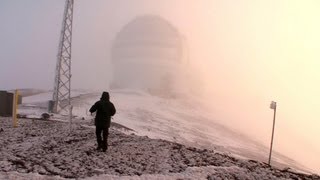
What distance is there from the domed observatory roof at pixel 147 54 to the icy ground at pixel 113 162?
55.6m

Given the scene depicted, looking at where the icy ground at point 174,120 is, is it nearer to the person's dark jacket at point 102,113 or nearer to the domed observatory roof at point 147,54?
the domed observatory roof at point 147,54

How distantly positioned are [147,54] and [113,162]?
59.4 meters

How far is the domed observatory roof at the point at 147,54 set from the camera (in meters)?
68.9

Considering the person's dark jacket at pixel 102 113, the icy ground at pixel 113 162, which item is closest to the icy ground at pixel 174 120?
the icy ground at pixel 113 162

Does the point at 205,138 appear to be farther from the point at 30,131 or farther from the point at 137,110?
the point at 30,131

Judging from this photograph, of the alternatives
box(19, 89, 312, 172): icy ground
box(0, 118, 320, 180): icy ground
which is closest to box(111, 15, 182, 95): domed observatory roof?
box(19, 89, 312, 172): icy ground

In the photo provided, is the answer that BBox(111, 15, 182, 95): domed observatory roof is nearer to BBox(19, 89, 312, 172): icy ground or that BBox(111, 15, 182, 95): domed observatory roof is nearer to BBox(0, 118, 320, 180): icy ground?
BBox(19, 89, 312, 172): icy ground

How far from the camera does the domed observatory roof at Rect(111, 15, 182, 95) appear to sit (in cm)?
6894

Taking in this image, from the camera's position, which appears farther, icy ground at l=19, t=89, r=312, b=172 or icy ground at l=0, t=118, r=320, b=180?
icy ground at l=19, t=89, r=312, b=172

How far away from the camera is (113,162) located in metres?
10.3

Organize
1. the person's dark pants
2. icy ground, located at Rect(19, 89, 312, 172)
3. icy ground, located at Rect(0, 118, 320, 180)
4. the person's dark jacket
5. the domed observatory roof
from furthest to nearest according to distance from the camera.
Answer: the domed observatory roof < icy ground, located at Rect(19, 89, 312, 172) < the person's dark pants < the person's dark jacket < icy ground, located at Rect(0, 118, 320, 180)

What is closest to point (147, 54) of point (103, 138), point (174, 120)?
point (174, 120)

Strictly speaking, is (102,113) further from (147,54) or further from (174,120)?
(147,54)

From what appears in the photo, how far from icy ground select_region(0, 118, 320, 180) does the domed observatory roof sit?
182 feet
